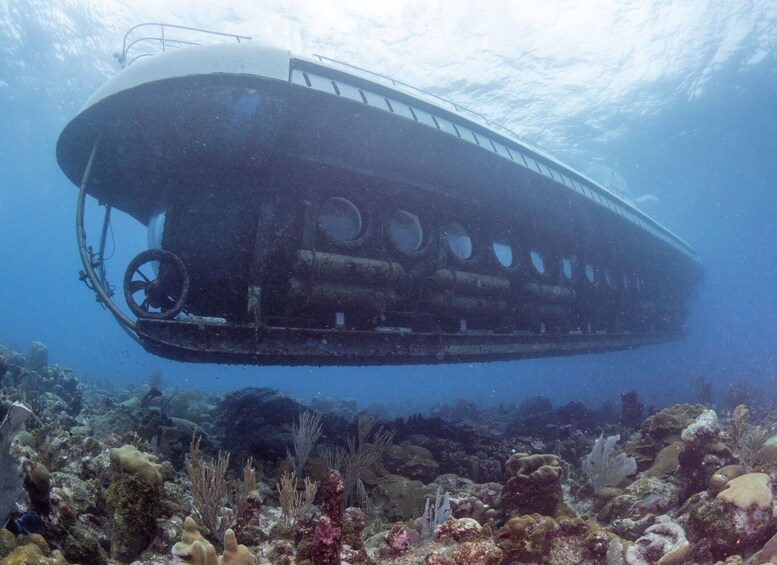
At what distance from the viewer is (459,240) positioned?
906 cm

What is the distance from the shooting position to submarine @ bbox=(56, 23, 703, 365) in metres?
5.68

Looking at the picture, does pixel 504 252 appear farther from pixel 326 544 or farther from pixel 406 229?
pixel 326 544

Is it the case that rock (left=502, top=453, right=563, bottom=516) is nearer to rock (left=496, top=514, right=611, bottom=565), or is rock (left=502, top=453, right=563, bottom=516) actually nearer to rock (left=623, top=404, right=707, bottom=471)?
rock (left=496, top=514, right=611, bottom=565)

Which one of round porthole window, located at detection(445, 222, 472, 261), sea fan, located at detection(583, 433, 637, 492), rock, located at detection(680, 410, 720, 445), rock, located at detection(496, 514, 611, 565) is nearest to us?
rock, located at detection(496, 514, 611, 565)

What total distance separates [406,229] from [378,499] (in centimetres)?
456

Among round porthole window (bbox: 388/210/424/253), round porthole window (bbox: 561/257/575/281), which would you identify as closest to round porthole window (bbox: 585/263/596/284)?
round porthole window (bbox: 561/257/575/281)

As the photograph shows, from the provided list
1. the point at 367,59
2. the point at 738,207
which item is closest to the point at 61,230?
the point at 367,59

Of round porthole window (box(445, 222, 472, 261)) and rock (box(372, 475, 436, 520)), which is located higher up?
round porthole window (box(445, 222, 472, 261))

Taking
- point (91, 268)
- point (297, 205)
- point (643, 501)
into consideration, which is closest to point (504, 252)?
point (297, 205)

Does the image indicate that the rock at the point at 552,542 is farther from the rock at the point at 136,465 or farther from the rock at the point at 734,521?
the rock at the point at 136,465

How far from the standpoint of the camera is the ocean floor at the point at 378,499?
9.61 ft

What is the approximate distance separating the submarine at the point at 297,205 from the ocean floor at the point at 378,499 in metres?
1.51

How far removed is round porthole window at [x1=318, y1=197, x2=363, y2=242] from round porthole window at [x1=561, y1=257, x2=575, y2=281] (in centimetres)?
601

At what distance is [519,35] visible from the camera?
17344 millimetres
